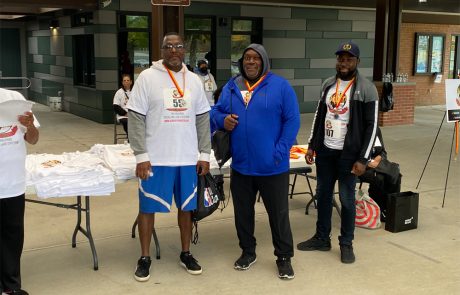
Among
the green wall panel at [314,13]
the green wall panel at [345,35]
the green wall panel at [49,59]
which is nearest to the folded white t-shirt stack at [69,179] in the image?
the green wall panel at [314,13]

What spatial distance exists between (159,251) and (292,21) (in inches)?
458

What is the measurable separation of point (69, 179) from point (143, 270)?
3.01ft

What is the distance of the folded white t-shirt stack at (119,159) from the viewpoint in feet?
14.2

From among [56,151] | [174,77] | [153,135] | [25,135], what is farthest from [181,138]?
[56,151]

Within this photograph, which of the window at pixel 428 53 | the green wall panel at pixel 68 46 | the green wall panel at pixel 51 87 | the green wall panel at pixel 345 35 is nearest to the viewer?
the green wall panel at pixel 68 46

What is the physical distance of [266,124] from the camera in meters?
4.08

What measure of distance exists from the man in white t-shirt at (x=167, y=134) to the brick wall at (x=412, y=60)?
14898 mm

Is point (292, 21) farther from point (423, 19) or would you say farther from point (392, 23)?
point (423, 19)

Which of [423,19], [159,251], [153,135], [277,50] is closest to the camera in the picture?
[153,135]

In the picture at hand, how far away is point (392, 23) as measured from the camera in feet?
43.1

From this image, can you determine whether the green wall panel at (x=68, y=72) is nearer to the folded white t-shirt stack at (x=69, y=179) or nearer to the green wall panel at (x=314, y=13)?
the green wall panel at (x=314, y=13)

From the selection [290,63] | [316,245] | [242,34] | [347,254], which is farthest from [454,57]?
[347,254]

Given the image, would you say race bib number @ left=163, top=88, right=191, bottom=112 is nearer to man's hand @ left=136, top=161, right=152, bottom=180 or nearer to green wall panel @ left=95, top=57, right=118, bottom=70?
man's hand @ left=136, top=161, right=152, bottom=180

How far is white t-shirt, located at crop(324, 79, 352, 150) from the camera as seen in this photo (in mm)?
4461
